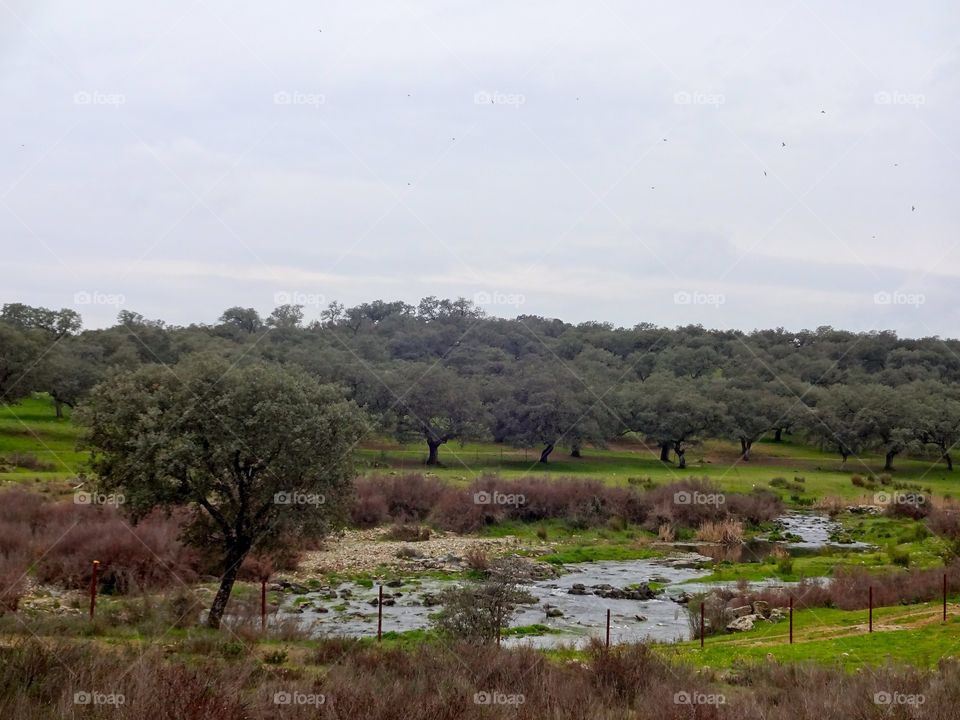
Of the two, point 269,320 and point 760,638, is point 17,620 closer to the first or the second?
point 760,638

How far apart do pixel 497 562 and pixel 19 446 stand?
44.5 metres

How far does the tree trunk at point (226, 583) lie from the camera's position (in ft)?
77.2

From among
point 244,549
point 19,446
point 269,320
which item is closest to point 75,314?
point 19,446

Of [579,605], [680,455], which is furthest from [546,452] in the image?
[579,605]

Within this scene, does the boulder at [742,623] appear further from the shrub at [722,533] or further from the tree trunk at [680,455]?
the tree trunk at [680,455]

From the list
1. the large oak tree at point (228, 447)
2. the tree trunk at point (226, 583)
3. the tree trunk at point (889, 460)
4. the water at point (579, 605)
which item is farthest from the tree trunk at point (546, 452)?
the tree trunk at point (226, 583)

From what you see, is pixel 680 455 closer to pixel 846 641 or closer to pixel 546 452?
pixel 546 452

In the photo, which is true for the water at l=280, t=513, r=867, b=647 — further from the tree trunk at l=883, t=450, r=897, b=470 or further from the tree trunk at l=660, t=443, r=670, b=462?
the tree trunk at l=883, t=450, r=897, b=470

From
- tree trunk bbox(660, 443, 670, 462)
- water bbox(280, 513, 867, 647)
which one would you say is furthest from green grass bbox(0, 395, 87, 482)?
tree trunk bbox(660, 443, 670, 462)

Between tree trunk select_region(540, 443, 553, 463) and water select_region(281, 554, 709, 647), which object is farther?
tree trunk select_region(540, 443, 553, 463)

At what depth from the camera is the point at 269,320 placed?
154 metres

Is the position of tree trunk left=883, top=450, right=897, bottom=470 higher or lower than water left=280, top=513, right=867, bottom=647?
higher

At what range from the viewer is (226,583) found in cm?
2414

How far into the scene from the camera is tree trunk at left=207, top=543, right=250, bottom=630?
77.2 ft
